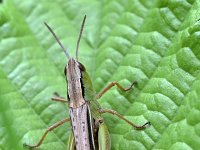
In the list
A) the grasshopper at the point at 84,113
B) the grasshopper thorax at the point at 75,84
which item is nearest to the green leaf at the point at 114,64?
the grasshopper at the point at 84,113

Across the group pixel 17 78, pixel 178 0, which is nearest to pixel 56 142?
pixel 17 78

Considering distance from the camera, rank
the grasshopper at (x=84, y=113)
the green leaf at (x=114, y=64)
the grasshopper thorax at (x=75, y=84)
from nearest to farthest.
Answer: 1. the green leaf at (x=114, y=64)
2. the grasshopper at (x=84, y=113)
3. the grasshopper thorax at (x=75, y=84)

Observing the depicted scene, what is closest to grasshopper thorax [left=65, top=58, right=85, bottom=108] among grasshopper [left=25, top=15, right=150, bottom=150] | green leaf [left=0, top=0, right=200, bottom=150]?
grasshopper [left=25, top=15, right=150, bottom=150]

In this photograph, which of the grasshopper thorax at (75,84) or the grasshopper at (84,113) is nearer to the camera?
the grasshopper at (84,113)

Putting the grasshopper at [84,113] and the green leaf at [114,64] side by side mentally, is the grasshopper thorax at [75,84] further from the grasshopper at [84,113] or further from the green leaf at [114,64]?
the green leaf at [114,64]

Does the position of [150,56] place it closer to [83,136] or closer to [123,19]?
[123,19]

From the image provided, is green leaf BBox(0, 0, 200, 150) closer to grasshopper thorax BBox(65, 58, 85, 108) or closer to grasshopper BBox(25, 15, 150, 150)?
grasshopper BBox(25, 15, 150, 150)
